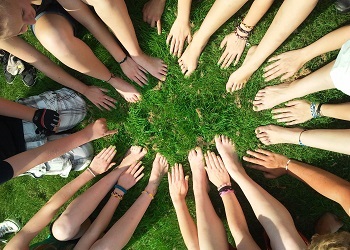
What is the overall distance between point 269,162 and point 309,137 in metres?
0.39

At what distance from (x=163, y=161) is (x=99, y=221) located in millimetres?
709

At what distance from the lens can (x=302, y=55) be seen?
2725 mm

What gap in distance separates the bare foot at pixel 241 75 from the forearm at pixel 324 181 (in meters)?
0.73

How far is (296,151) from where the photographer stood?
293 cm

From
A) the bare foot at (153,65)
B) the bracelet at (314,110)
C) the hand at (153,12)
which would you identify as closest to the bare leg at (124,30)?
the bare foot at (153,65)

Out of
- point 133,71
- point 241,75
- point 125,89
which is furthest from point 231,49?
point 125,89

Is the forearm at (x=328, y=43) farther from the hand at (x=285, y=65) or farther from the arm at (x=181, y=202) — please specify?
the arm at (x=181, y=202)

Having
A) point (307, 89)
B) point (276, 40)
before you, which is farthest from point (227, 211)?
point (276, 40)

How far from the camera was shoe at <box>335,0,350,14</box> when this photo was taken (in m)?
2.56

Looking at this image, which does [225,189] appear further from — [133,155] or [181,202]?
[133,155]

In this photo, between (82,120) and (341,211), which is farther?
(82,120)

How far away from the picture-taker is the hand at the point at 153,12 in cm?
290

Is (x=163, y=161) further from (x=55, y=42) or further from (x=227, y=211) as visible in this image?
(x=55, y=42)

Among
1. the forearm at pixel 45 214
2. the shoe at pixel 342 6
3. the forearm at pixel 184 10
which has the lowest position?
the forearm at pixel 45 214
